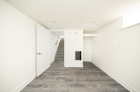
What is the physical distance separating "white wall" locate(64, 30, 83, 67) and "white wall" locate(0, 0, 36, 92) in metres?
1.95

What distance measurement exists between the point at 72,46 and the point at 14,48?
2752mm

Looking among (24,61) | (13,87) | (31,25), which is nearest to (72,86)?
(13,87)

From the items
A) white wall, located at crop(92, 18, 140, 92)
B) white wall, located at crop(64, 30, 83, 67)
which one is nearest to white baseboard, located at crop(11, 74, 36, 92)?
white wall, located at crop(64, 30, 83, 67)

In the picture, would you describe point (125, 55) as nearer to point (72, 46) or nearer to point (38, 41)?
point (72, 46)

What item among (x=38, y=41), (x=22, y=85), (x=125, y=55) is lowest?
(x=22, y=85)

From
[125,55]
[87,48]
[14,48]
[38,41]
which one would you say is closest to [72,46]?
[87,48]

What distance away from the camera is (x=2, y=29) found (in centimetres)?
137

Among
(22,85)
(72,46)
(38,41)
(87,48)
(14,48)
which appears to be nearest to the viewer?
(14,48)

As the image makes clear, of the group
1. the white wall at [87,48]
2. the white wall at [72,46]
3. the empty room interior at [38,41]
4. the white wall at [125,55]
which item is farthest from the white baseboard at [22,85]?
the white wall at [87,48]

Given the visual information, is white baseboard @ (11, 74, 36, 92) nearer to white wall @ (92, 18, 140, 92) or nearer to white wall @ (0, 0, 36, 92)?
white wall @ (0, 0, 36, 92)

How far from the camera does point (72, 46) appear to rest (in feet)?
12.8

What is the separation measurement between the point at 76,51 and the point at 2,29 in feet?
10.4

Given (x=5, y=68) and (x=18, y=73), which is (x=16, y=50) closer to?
(x=5, y=68)

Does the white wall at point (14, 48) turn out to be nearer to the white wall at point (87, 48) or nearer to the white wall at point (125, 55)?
the white wall at point (125, 55)
